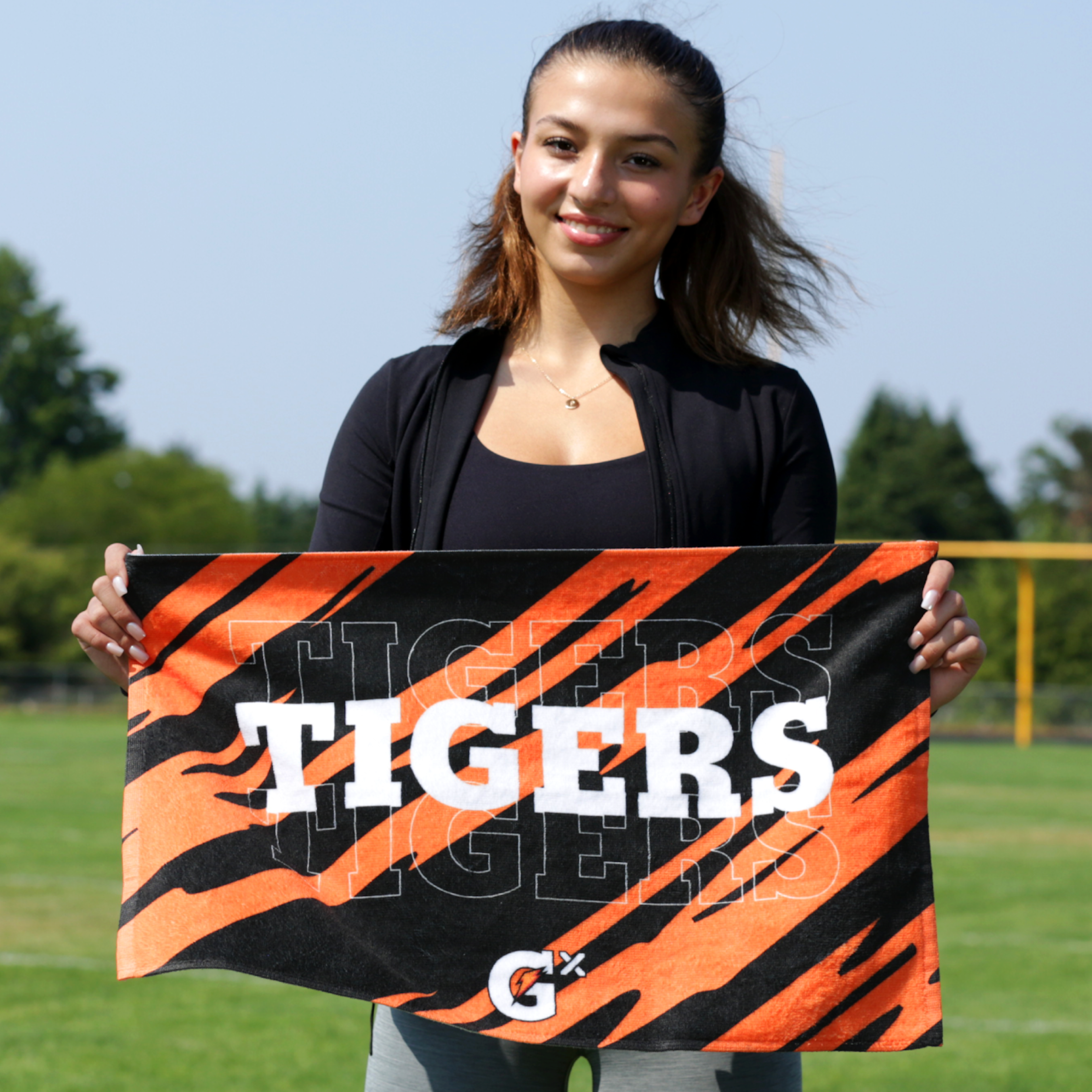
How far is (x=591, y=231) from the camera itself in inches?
84.0

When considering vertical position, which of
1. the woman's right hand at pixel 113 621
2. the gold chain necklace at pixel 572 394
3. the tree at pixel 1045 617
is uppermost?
the gold chain necklace at pixel 572 394

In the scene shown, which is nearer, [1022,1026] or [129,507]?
[1022,1026]

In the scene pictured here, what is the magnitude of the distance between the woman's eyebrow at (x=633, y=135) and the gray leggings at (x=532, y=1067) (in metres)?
1.27

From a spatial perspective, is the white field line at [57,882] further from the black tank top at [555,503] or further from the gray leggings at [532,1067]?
A: the black tank top at [555,503]

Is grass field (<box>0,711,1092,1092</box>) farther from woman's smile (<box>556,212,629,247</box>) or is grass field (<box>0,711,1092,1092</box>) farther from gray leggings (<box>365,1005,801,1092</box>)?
woman's smile (<box>556,212,629,247</box>)

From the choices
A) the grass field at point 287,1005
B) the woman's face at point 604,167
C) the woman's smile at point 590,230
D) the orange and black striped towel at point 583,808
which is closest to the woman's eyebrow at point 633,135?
the woman's face at point 604,167

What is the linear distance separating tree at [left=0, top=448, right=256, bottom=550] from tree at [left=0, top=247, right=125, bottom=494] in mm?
1412

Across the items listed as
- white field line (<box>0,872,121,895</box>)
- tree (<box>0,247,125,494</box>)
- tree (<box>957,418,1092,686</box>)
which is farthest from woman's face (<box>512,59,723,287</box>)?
tree (<box>0,247,125,494</box>)

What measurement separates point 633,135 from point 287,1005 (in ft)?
16.4

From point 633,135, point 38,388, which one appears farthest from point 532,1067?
point 38,388

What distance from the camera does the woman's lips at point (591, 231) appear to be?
2.13m

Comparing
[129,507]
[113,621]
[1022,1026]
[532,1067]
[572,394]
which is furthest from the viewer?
[129,507]

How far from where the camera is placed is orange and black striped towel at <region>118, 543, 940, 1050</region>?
6.81ft

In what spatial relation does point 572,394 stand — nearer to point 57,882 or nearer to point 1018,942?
point 1018,942
